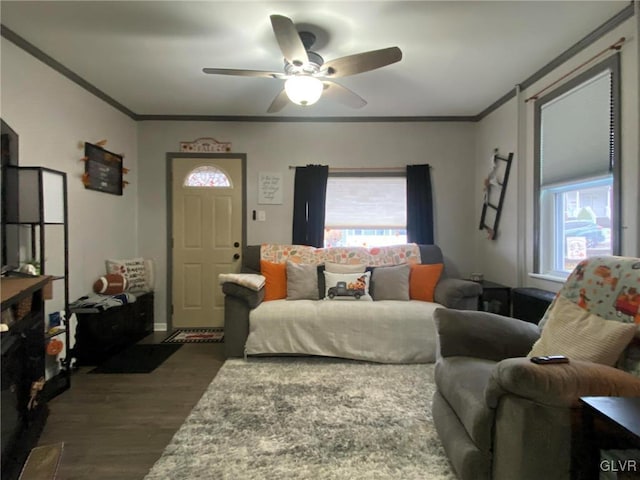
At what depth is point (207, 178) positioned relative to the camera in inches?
153

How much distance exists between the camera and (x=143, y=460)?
1630mm

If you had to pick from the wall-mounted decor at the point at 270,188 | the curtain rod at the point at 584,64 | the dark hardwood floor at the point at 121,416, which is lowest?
the dark hardwood floor at the point at 121,416

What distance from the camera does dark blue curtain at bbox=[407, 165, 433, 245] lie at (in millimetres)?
3799

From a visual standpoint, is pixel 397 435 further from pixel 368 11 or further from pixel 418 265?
pixel 368 11

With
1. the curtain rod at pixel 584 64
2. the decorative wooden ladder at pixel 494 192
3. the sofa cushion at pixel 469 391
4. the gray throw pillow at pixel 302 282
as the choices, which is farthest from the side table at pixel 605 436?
the decorative wooden ladder at pixel 494 192

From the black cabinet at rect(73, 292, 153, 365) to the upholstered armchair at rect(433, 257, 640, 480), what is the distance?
275 cm

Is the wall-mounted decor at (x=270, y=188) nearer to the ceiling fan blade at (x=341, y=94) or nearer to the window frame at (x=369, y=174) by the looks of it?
the window frame at (x=369, y=174)

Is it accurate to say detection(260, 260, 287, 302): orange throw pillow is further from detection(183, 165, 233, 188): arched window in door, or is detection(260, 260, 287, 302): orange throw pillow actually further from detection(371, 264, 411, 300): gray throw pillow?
detection(183, 165, 233, 188): arched window in door

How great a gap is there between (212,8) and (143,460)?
254cm

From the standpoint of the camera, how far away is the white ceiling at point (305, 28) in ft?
6.54

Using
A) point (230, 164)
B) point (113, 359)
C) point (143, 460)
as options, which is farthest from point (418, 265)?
point (113, 359)

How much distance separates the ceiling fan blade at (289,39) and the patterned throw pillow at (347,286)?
75.0 inches

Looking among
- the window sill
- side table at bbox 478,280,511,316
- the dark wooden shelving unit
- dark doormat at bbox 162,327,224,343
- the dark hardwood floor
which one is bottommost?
the dark hardwood floor

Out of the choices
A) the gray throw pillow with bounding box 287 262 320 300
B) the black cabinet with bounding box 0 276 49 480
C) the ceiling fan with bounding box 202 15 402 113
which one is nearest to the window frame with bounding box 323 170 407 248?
the gray throw pillow with bounding box 287 262 320 300
